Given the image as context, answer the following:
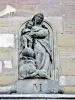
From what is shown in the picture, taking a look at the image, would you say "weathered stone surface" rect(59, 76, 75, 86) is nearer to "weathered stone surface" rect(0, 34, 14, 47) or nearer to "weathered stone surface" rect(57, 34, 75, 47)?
"weathered stone surface" rect(57, 34, 75, 47)

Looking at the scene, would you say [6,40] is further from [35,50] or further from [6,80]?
[6,80]

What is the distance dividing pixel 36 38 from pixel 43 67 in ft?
1.39

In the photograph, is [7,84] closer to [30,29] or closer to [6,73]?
[6,73]

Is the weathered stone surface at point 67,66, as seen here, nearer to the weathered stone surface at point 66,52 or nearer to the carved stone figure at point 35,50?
the weathered stone surface at point 66,52

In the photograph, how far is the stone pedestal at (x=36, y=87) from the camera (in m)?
9.41

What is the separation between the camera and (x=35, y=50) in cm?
968


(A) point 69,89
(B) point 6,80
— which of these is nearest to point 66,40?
(A) point 69,89

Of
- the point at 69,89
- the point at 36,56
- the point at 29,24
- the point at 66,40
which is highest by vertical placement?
the point at 29,24

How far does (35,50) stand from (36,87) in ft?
1.72

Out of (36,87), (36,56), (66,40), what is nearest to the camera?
(36,87)

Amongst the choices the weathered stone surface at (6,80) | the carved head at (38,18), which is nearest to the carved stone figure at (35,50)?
the carved head at (38,18)

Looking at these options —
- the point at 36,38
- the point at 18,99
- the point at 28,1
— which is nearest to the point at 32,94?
the point at 18,99

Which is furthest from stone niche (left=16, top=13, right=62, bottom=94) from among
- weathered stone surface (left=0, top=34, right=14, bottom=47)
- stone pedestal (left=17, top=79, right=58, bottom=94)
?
weathered stone surface (left=0, top=34, right=14, bottom=47)

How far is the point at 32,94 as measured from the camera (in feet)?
30.5
